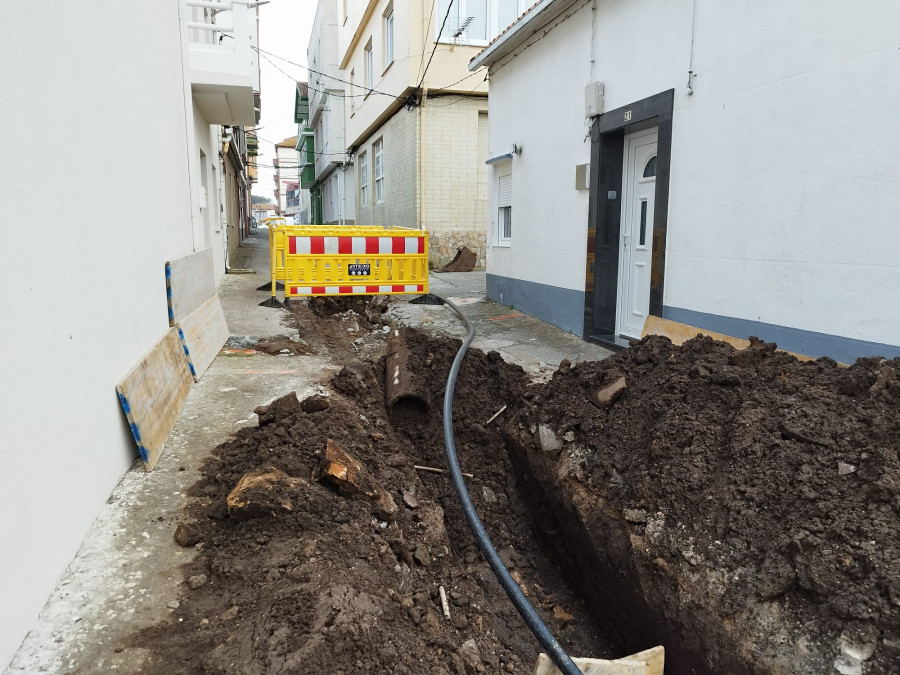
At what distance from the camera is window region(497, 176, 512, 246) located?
1050 centimetres

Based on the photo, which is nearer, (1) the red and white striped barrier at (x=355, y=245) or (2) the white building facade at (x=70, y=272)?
(2) the white building facade at (x=70, y=272)

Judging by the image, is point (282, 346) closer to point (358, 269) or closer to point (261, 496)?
point (358, 269)

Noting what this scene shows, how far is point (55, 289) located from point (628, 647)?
124 inches

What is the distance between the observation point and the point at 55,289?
2.62 m

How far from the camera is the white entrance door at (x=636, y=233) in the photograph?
691 cm

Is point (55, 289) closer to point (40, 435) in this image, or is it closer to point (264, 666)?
point (40, 435)

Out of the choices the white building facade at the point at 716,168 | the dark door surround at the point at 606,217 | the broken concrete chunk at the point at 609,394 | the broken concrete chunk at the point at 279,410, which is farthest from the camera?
the dark door surround at the point at 606,217

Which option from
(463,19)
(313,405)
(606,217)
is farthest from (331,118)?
(313,405)

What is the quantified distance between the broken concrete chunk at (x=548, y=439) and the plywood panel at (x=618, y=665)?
63.8 inches

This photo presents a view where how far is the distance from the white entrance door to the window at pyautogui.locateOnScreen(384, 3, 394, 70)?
12228 millimetres

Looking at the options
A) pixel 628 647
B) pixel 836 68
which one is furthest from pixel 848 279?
pixel 628 647

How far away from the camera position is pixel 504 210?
10805 mm

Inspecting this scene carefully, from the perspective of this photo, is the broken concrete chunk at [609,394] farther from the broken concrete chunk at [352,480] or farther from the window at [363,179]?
the window at [363,179]

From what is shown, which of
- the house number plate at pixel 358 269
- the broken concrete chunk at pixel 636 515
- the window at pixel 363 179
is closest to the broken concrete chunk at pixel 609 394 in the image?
the broken concrete chunk at pixel 636 515
